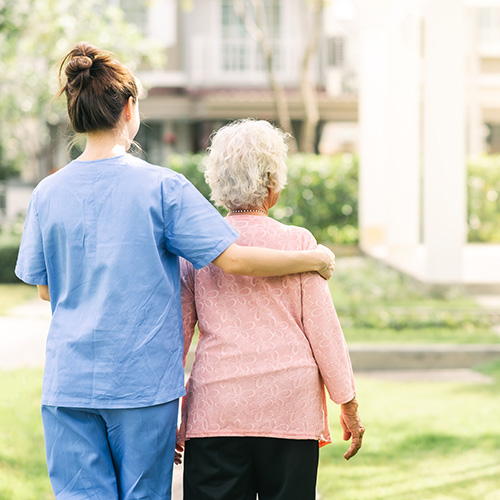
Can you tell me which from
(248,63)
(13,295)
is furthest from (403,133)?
(248,63)

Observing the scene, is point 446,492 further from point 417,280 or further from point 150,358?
point 417,280

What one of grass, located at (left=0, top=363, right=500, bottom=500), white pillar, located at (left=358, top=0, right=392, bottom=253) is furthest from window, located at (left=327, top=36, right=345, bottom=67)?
grass, located at (left=0, top=363, right=500, bottom=500)

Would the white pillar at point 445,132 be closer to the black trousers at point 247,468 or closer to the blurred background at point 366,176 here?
the blurred background at point 366,176

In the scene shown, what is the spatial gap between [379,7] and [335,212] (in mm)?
3892

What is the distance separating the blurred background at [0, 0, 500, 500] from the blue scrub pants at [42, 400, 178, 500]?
0.91 meters

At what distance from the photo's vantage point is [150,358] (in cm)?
248

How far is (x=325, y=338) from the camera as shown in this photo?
2678 mm

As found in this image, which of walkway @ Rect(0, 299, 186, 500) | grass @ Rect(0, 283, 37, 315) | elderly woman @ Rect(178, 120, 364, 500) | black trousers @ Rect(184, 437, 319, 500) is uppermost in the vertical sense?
elderly woman @ Rect(178, 120, 364, 500)

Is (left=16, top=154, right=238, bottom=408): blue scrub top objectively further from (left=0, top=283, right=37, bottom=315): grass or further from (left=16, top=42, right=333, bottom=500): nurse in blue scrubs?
(left=0, top=283, right=37, bottom=315): grass

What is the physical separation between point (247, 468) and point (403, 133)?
11.0 m

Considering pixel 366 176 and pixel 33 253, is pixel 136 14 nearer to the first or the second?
pixel 366 176

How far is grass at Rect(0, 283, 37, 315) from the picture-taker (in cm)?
1039

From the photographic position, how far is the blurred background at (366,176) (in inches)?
190

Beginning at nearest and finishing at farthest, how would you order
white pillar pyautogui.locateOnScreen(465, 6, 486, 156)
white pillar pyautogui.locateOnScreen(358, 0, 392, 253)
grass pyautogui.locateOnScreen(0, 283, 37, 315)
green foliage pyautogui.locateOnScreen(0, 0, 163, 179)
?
grass pyautogui.locateOnScreen(0, 283, 37, 315) → white pillar pyautogui.locateOnScreen(358, 0, 392, 253) → green foliage pyautogui.locateOnScreen(0, 0, 163, 179) → white pillar pyautogui.locateOnScreen(465, 6, 486, 156)
